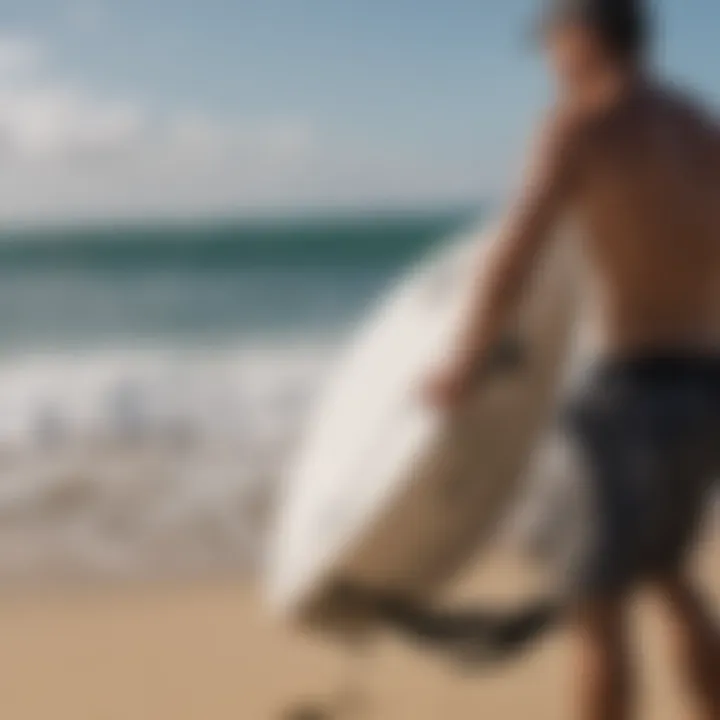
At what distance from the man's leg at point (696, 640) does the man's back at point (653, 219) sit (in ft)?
0.94

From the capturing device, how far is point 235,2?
12.5 ft

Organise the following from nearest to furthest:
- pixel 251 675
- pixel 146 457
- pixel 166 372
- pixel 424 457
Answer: pixel 424 457, pixel 251 675, pixel 146 457, pixel 166 372

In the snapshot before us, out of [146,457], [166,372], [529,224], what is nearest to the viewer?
[529,224]

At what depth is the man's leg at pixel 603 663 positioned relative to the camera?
4.88 ft

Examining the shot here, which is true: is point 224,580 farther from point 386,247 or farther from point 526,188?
point 386,247

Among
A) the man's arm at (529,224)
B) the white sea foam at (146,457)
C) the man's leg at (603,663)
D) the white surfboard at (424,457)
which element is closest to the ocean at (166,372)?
the white sea foam at (146,457)

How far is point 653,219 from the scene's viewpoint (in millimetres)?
1405

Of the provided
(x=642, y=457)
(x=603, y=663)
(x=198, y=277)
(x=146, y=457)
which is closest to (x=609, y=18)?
(x=642, y=457)

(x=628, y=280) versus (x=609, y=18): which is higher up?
(x=609, y=18)

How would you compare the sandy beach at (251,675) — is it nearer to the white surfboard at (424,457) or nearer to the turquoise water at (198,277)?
the white surfboard at (424,457)

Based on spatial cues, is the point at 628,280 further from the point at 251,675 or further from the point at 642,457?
the point at 251,675

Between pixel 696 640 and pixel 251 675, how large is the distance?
0.61 meters

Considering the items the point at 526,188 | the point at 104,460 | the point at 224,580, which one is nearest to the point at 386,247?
the point at 104,460

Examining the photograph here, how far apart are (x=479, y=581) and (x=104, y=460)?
3.69 ft
